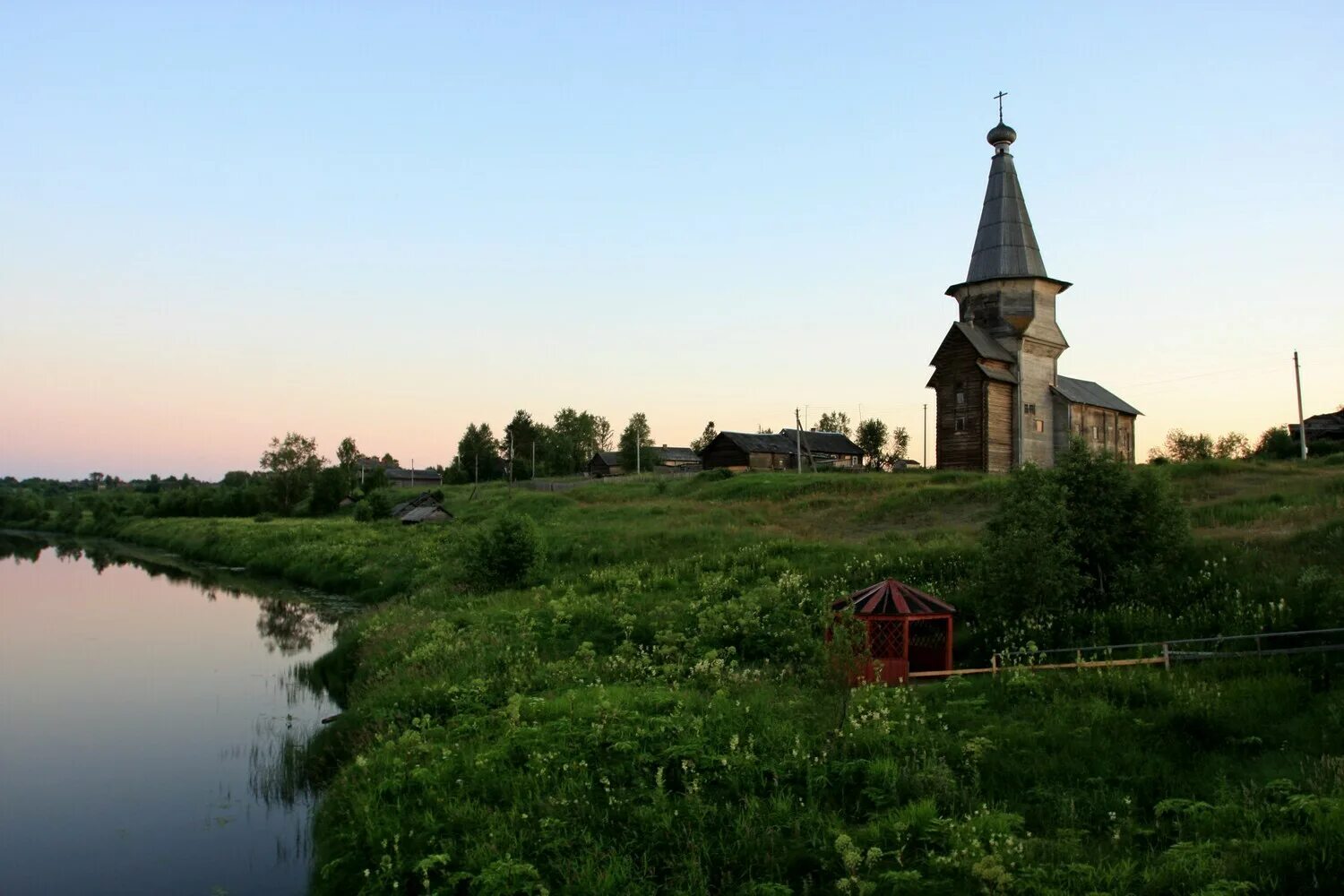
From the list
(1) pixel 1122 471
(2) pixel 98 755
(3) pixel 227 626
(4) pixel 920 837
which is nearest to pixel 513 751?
(4) pixel 920 837

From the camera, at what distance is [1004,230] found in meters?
38.8

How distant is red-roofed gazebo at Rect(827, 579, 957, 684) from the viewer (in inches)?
505

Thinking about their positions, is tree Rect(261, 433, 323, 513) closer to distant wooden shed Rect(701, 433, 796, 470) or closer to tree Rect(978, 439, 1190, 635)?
distant wooden shed Rect(701, 433, 796, 470)

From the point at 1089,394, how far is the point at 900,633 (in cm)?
3620

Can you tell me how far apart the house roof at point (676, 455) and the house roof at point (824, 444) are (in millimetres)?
19201

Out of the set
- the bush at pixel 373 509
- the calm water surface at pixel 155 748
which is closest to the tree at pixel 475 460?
the bush at pixel 373 509

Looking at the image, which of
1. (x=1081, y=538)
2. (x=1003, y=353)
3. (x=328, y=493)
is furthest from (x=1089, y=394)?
(x=328, y=493)

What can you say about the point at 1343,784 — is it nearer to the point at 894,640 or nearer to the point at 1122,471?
the point at 894,640

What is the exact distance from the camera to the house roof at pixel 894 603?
13.3 metres

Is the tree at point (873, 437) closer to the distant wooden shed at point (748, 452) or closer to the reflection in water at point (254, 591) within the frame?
the distant wooden shed at point (748, 452)

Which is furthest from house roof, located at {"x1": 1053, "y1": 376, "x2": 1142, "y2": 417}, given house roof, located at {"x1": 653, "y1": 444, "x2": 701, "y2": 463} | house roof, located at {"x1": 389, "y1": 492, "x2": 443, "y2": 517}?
house roof, located at {"x1": 653, "y1": 444, "x2": 701, "y2": 463}

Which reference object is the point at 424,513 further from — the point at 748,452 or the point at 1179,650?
the point at 1179,650

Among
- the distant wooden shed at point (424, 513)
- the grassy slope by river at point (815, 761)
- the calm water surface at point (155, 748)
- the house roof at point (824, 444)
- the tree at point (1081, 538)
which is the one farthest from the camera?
the house roof at point (824, 444)

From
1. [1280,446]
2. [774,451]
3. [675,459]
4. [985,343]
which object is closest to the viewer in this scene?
[985,343]
